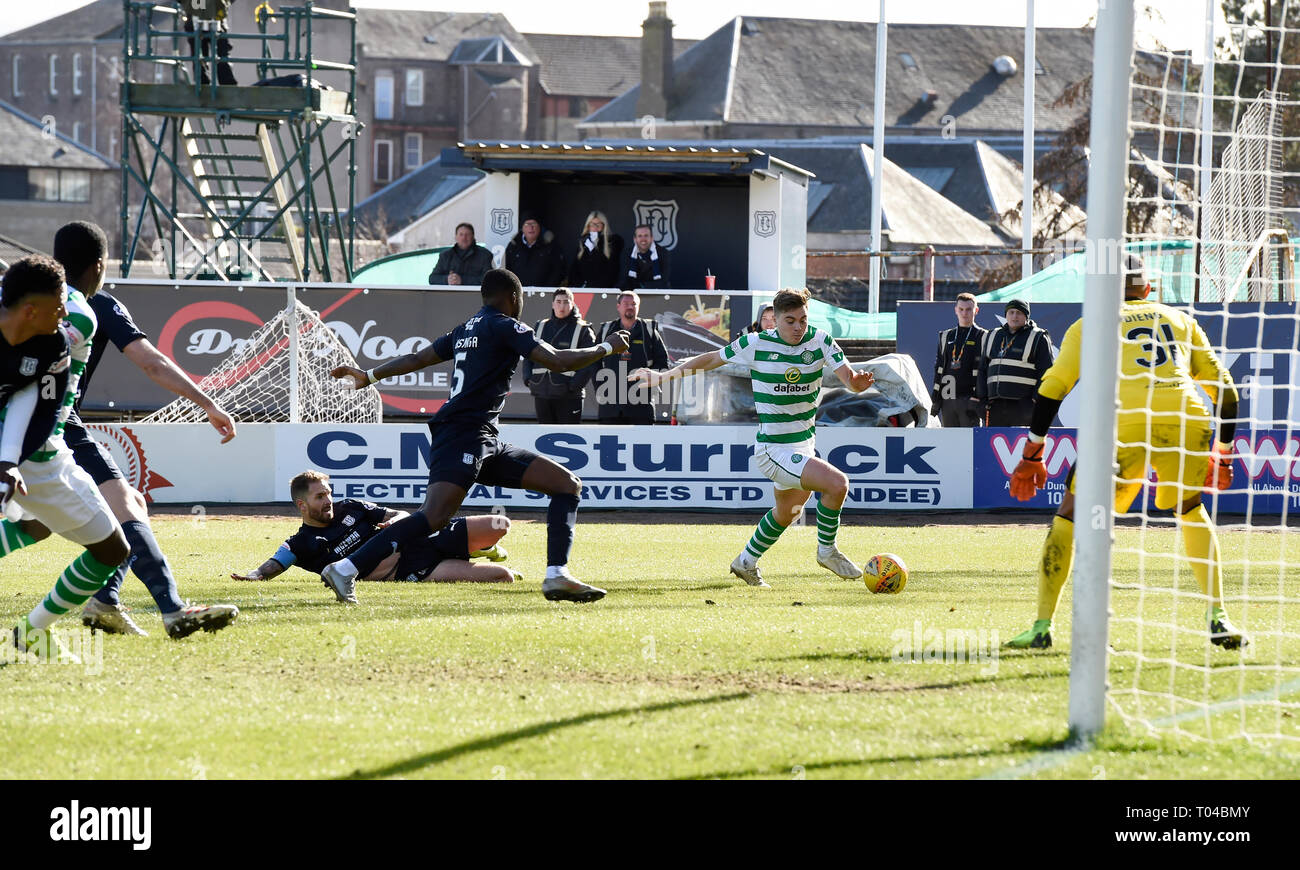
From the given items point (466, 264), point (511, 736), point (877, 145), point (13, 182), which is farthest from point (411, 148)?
point (511, 736)

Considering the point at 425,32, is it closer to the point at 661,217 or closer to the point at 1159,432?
the point at 661,217

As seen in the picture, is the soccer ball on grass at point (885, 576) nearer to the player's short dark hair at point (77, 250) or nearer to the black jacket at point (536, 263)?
the player's short dark hair at point (77, 250)

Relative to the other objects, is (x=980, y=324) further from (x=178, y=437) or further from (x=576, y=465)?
(x=178, y=437)

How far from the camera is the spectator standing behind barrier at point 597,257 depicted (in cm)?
2192

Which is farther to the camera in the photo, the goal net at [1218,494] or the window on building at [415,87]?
the window on building at [415,87]

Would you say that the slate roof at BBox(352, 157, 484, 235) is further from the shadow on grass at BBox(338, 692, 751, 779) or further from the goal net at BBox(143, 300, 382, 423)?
the shadow on grass at BBox(338, 692, 751, 779)

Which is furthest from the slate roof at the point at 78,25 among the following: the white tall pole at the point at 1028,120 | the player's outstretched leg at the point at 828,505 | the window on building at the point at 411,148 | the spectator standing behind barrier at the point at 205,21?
the player's outstretched leg at the point at 828,505

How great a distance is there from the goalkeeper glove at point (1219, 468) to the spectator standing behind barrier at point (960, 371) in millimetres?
10019

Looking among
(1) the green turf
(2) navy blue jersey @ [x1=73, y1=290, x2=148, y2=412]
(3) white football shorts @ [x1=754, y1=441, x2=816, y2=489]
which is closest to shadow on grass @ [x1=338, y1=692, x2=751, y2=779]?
(1) the green turf

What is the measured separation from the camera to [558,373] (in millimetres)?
16359

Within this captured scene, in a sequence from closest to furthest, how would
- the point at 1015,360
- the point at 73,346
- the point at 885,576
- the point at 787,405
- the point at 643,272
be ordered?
the point at 73,346
the point at 885,576
the point at 787,405
the point at 1015,360
the point at 643,272

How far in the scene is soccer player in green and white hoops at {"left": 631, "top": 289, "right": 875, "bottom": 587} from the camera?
1076 centimetres

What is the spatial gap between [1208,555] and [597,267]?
48.7 ft

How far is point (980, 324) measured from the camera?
21.4 meters
